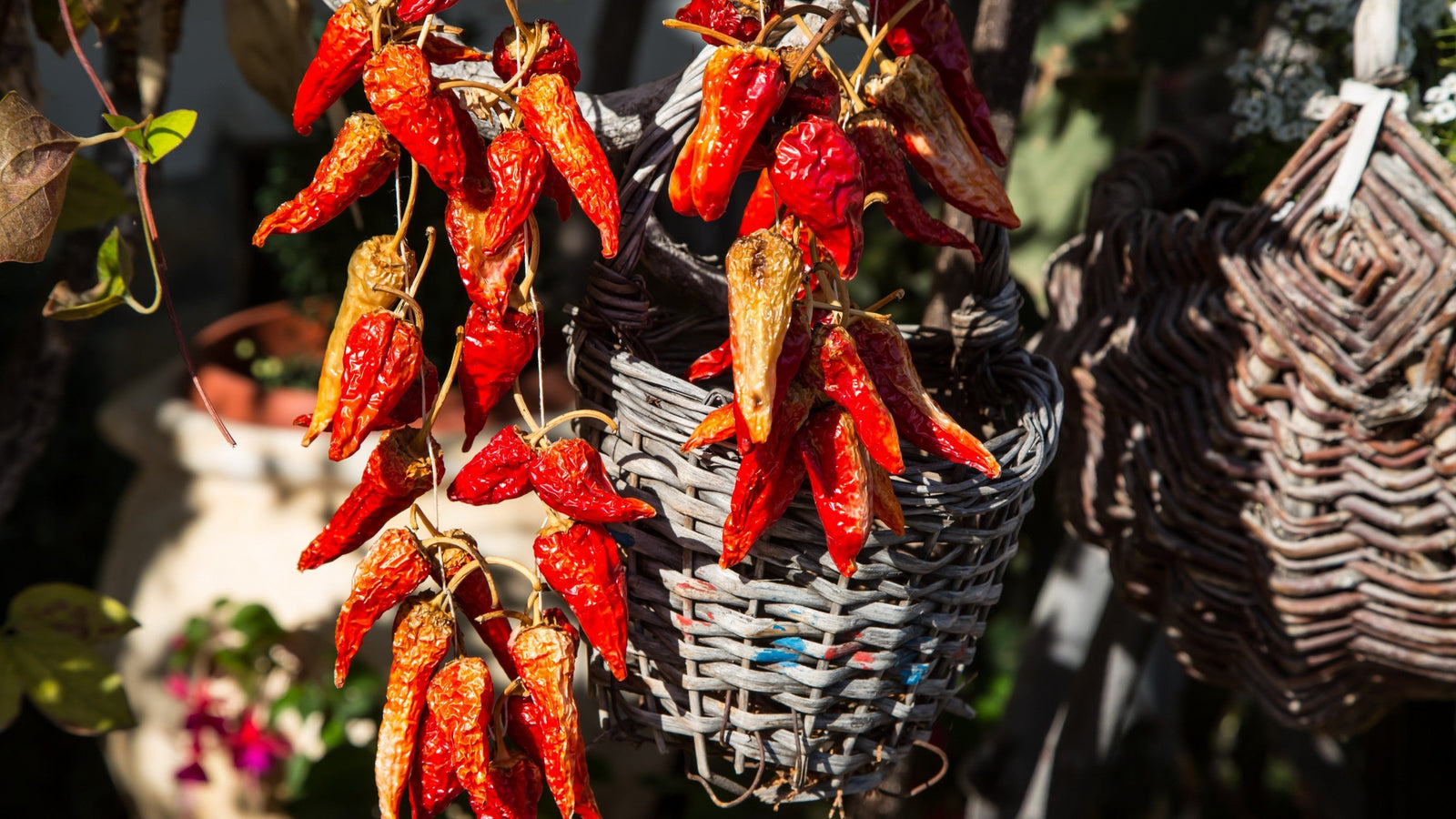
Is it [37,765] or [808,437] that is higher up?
[808,437]

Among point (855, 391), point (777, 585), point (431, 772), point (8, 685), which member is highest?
point (855, 391)

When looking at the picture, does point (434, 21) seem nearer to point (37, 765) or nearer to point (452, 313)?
point (452, 313)

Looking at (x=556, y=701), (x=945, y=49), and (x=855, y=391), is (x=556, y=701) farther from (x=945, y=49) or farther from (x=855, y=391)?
(x=945, y=49)

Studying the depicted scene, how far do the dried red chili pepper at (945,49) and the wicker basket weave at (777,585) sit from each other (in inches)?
2.4

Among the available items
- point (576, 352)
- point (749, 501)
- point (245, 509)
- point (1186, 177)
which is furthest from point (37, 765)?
point (1186, 177)

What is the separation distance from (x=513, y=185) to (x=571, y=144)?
0.10ft

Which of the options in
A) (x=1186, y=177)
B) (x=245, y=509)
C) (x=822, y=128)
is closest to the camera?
(x=822, y=128)

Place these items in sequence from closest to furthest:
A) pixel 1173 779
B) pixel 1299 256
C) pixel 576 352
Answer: pixel 576 352 < pixel 1299 256 < pixel 1173 779

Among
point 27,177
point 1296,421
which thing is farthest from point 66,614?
point 1296,421

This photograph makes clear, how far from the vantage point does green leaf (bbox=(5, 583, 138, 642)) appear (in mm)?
761

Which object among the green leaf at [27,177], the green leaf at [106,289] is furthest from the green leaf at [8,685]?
the green leaf at [27,177]

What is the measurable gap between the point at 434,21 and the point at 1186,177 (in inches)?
28.6

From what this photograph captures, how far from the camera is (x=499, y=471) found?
1.76ft

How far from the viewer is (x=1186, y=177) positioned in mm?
993
